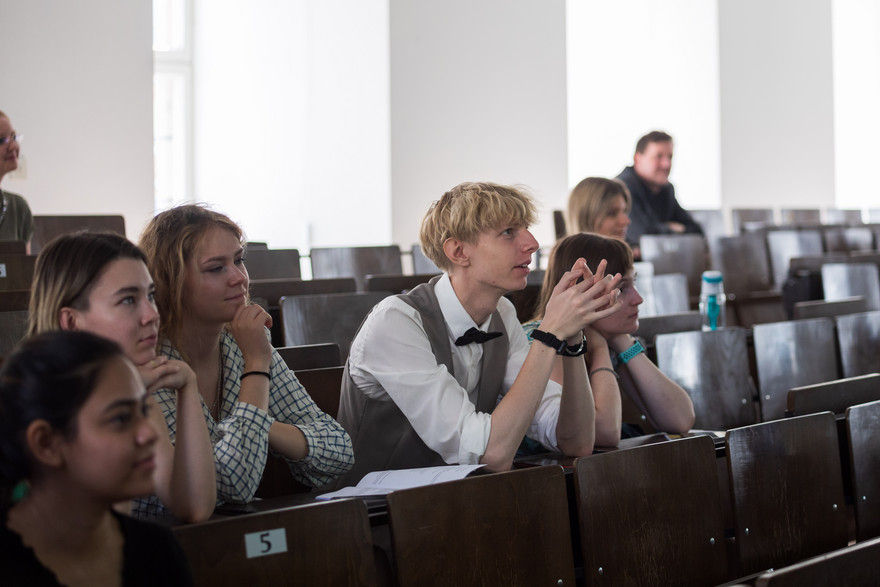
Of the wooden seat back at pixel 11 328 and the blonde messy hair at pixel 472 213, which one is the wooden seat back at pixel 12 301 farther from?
the blonde messy hair at pixel 472 213

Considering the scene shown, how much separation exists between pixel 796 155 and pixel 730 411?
7.01 metres

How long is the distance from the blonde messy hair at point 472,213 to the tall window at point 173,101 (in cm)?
519

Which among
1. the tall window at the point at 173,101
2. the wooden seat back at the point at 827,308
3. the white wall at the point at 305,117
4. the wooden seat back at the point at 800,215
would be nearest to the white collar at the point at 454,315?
the wooden seat back at the point at 827,308

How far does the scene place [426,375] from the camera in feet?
6.61

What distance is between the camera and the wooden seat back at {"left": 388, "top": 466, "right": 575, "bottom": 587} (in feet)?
4.89

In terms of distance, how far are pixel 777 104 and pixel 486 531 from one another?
27.8 feet

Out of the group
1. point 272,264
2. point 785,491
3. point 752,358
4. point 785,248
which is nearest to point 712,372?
point 752,358

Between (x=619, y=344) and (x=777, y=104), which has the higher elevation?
(x=777, y=104)

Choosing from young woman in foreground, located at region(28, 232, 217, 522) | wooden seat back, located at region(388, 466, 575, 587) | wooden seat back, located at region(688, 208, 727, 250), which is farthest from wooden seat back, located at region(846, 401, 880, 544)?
wooden seat back, located at region(688, 208, 727, 250)

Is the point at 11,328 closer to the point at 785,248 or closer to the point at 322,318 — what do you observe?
the point at 322,318

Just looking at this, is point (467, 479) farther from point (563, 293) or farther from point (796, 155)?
point (796, 155)

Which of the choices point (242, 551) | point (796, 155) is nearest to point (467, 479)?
point (242, 551)

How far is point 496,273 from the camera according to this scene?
6.99 feet

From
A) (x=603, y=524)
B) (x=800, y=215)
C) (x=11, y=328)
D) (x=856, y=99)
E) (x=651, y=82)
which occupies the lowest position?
(x=603, y=524)
